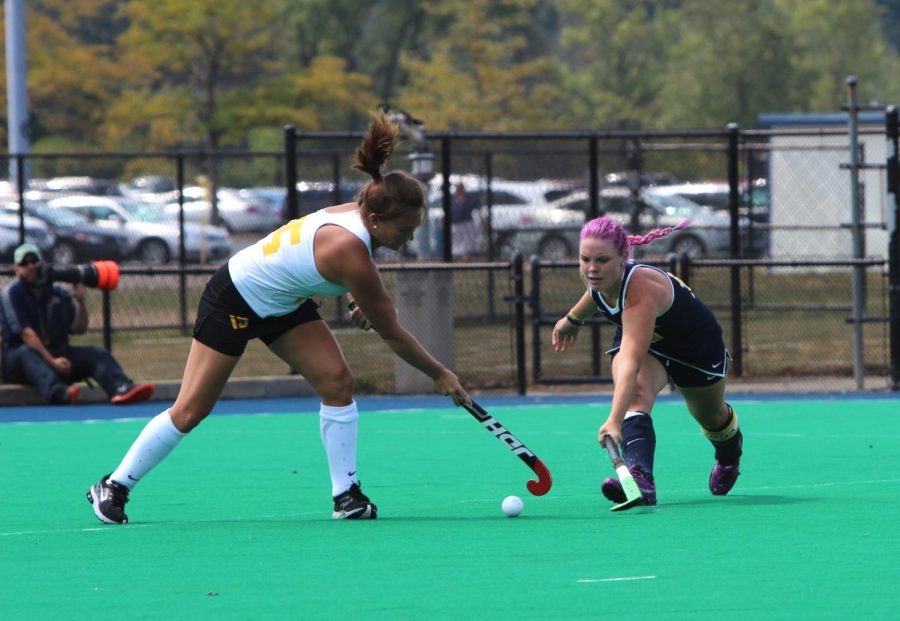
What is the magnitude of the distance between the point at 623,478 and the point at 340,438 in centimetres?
130

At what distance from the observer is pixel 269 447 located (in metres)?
11.4

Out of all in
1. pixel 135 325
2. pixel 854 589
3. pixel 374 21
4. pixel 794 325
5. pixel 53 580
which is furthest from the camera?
pixel 374 21

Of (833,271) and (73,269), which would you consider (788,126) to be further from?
(73,269)

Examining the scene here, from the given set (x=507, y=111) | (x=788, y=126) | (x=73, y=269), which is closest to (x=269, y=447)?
(x=73, y=269)

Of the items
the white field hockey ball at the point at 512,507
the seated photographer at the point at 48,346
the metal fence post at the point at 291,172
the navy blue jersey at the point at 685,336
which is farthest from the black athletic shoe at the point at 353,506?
the metal fence post at the point at 291,172

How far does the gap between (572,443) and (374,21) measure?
5369 centimetres

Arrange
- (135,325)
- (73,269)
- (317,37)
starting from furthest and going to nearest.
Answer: (317,37) < (135,325) < (73,269)

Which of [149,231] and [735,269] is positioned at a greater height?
[149,231]

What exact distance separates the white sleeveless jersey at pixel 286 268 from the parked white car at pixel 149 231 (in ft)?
52.5

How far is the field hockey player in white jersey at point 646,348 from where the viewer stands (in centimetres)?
774

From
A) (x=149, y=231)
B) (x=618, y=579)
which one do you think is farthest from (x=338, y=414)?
(x=149, y=231)

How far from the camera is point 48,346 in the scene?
47.5 feet

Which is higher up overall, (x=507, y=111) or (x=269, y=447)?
(x=507, y=111)

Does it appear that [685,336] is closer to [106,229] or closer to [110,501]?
[110,501]
